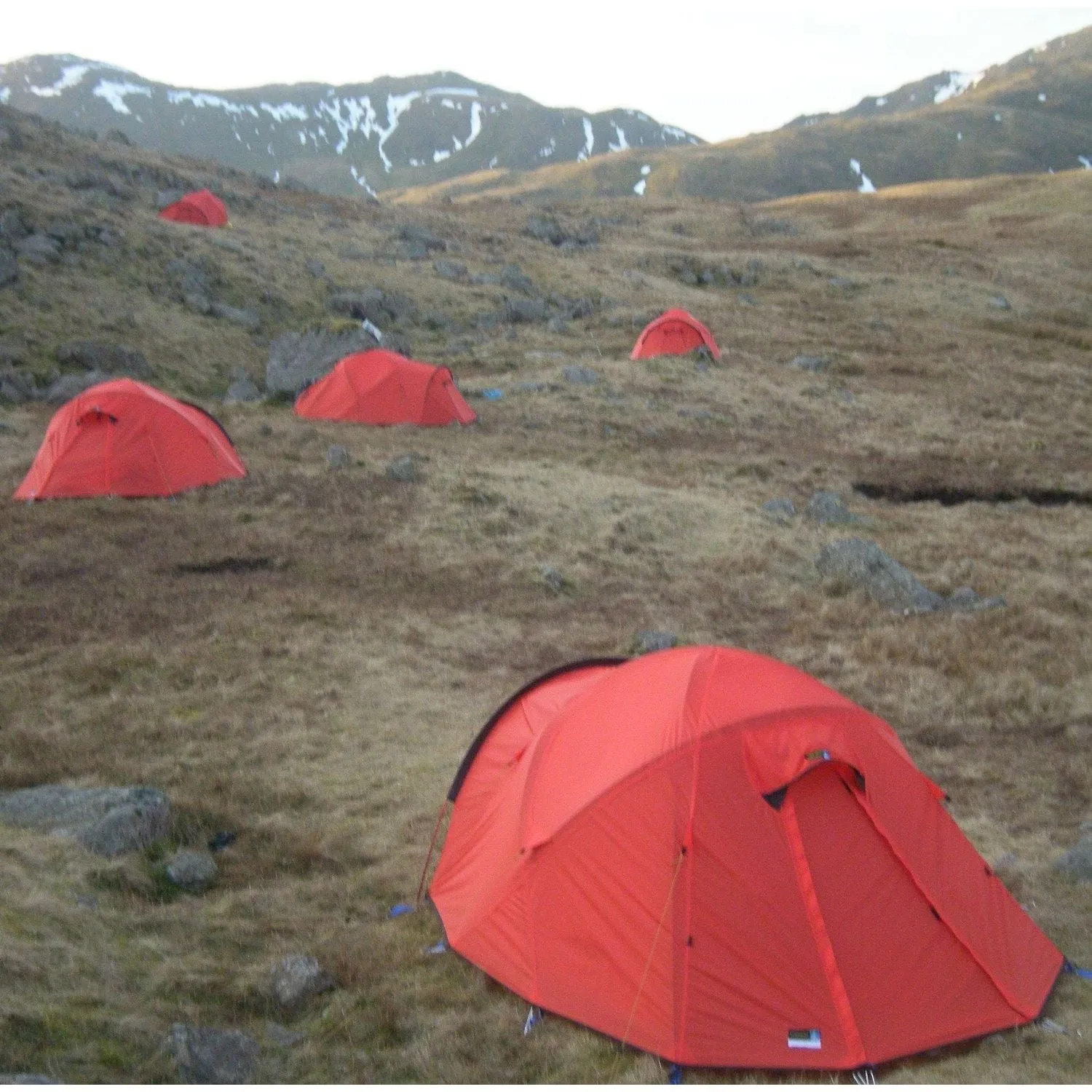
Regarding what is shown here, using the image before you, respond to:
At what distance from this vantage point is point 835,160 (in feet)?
579

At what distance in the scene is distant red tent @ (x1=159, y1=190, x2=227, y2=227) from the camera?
41.2 m

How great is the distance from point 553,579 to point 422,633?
2841mm

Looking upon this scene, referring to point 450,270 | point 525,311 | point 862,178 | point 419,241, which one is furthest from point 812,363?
point 862,178

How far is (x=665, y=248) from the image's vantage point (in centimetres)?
5694

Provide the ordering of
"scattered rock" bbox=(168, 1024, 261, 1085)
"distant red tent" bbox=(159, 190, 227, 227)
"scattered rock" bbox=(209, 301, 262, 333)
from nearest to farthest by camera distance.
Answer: "scattered rock" bbox=(168, 1024, 261, 1085)
"scattered rock" bbox=(209, 301, 262, 333)
"distant red tent" bbox=(159, 190, 227, 227)

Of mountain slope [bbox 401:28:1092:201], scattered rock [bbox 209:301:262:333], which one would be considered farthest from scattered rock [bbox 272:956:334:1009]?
mountain slope [bbox 401:28:1092:201]

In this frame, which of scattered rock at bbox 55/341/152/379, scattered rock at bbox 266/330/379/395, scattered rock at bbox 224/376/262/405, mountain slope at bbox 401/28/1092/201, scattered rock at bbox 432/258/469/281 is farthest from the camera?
mountain slope at bbox 401/28/1092/201

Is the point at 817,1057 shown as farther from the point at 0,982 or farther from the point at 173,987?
the point at 0,982

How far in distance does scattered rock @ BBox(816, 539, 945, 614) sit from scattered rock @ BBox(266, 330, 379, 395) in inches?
626

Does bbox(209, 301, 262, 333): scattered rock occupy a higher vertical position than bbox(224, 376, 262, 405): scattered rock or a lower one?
higher

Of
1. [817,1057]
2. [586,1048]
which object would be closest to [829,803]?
[817,1057]

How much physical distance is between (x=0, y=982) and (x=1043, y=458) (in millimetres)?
25672

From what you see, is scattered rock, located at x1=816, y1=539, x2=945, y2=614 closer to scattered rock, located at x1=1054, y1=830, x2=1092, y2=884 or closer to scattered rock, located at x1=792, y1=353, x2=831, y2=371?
scattered rock, located at x1=1054, y1=830, x2=1092, y2=884

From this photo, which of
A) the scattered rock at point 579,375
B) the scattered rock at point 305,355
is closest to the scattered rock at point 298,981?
the scattered rock at point 305,355
